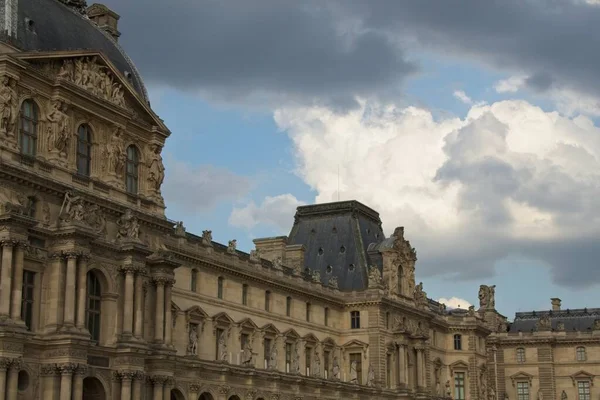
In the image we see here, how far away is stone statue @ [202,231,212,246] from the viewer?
224ft

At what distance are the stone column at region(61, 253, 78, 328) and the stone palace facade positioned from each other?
0.24 feet

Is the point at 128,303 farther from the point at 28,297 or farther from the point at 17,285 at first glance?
the point at 17,285

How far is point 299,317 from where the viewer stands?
7944 cm

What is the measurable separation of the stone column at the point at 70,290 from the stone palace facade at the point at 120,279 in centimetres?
7

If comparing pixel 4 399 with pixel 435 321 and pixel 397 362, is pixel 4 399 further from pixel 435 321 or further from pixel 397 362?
pixel 435 321

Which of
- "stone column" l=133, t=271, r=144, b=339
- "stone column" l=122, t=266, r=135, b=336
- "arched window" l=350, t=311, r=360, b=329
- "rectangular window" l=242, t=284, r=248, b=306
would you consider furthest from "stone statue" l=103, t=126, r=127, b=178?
"arched window" l=350, t=311, r=360, b=329

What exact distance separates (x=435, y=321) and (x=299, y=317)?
25.0 meters

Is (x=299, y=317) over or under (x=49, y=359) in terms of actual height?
over

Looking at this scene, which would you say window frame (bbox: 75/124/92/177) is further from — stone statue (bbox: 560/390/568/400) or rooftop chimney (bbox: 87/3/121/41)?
stone statue (bbox: 560/390/568/400)

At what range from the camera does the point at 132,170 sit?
186ft

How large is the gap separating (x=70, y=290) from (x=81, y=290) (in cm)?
76

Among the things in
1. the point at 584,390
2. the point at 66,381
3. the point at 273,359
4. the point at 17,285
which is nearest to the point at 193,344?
the point at 273,359

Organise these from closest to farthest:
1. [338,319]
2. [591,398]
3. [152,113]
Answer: [152,113] → [338,319] → [591,398]

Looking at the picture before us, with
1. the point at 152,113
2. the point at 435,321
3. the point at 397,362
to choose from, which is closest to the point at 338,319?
the point at 397,362
